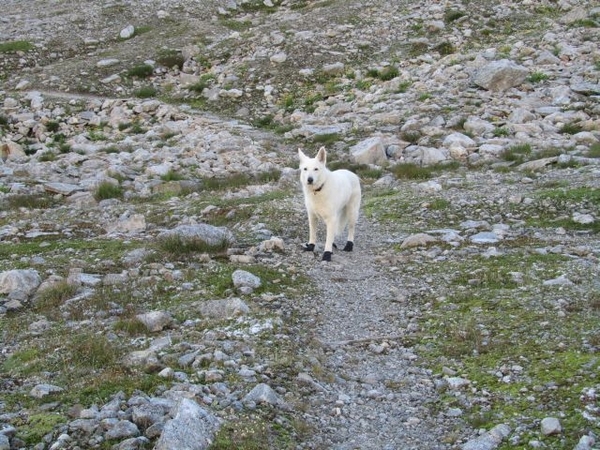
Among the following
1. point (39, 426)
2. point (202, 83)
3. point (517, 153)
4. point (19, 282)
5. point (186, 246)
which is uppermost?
point (202, 83)

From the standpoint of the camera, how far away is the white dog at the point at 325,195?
1128 centimetres

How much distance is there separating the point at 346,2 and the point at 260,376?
31134 millimetres

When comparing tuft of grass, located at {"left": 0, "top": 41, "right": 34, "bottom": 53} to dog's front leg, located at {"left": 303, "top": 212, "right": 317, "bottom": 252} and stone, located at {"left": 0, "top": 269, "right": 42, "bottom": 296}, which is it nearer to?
dog's front leg, located at {"left": 303, "top": 212, "right": 317, "bottom": 252}

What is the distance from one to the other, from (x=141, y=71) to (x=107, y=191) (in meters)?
16.2

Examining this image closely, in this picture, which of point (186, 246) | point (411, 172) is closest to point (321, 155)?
point (186, 246)

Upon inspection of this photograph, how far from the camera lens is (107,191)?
16.2 m

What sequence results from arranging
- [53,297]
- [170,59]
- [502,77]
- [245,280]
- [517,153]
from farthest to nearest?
1. [170,59]
2. [502,77]
3. [517,153]
4. [245,280]
5. [53,297]

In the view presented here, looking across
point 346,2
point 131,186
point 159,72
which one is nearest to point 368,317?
point 131,186

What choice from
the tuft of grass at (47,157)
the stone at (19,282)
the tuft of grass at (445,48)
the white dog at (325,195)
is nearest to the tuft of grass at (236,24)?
the tuft of grass at (445,48)

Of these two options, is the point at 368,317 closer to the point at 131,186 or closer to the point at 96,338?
the point at 96,338

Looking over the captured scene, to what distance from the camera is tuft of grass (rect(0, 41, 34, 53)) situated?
32.7m

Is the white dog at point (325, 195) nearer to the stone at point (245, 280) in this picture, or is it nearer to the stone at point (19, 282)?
the stone at point (245, 280)

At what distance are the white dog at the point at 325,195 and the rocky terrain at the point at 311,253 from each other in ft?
1.51

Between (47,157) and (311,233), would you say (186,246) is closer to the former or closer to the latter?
(311,233)
